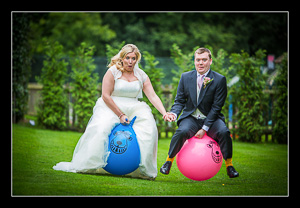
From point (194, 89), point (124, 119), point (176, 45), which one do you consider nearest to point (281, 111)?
point (176, 45)

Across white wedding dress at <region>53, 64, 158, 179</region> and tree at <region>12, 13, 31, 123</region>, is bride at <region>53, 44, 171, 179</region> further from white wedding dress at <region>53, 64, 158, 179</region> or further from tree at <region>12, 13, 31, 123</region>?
tree at <region>12, 13, 31, 123</region>

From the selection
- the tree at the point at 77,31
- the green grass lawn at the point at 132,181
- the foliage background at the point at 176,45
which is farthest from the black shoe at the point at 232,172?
the tree at the point at 77,31

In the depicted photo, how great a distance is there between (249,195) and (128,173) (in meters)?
1.76

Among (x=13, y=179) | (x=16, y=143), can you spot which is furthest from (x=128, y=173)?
(x=16, y=143)

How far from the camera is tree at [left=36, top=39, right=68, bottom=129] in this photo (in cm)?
1084

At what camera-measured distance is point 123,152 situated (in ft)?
19.1

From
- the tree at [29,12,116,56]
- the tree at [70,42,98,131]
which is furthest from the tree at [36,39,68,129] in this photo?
the tree at [29,12,116,56]

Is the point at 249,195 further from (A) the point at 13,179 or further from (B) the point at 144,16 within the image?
(B) the point at 144,16

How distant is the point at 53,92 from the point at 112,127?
537 centimetres

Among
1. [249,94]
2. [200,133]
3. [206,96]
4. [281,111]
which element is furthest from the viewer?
[281,111]

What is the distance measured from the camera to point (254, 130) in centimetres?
1047

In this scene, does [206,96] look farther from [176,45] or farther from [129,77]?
[176,45]

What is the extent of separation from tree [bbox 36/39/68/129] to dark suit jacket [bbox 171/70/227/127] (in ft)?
18.2

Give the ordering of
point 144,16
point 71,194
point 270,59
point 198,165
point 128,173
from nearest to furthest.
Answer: point 71,194
point 198,165
point 128,173
point 270,59
point 144,16
